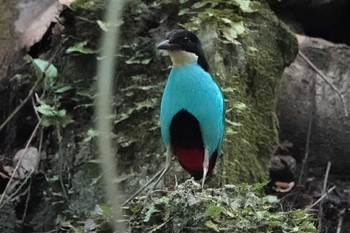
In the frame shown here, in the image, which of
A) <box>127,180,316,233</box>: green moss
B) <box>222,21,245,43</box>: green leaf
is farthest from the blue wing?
<box>222,21,245,43</box>: green leaf

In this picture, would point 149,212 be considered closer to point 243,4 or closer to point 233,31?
point 233,31

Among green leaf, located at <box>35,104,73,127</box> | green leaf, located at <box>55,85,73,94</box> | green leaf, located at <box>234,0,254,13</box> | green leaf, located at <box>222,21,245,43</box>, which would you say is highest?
green leaf, located at <box>234,0,254,13</box>

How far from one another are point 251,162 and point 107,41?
2.44 m

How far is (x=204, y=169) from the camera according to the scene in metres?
2.75

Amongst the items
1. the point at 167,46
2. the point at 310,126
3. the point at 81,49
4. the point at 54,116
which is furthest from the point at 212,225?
the point at 310,126

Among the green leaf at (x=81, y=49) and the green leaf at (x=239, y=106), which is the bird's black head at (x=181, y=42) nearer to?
Result: the green leaf at (x=239, y=106)

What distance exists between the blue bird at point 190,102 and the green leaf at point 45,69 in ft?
4.37

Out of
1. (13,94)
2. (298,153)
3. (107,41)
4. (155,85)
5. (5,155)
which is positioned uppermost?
(107,41)

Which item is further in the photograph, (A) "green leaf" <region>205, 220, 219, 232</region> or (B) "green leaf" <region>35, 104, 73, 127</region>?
(B) "green leaf" <region>35, 104, 73, 127</region>

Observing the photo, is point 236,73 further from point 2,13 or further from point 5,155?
point 2,13

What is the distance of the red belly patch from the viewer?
2781 millimetres

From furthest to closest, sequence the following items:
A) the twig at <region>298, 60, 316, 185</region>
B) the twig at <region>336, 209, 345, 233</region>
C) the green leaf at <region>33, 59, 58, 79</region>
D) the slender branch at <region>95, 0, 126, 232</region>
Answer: the twig at <region>298, 60, 316, 185</region> < the twig at <region>336, 209, 345, 233</region> < the green leaf at <region>33, 59, 58, 79</region> < the slender branch at <region>95, 0, 126, 232</region>

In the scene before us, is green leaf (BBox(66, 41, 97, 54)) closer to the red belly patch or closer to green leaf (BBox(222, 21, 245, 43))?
green leaf (BBox(222, 21, 245, 43))

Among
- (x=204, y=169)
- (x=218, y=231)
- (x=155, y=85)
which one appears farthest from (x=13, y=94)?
(x=218, y=231)
